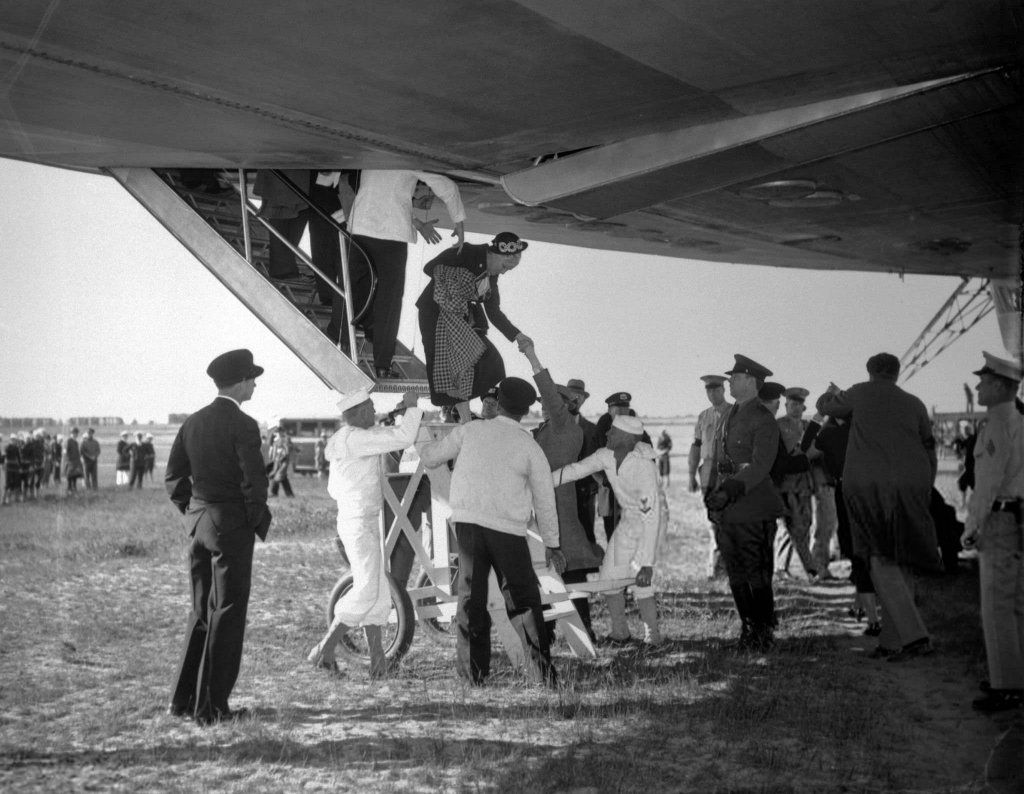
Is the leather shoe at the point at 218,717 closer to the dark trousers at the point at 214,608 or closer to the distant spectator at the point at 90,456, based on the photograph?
the dark trousers at the point at 214,608

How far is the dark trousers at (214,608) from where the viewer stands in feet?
16.5

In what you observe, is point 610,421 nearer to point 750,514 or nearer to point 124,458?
point 750,514

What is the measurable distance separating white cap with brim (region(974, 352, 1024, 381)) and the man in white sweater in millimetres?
2440

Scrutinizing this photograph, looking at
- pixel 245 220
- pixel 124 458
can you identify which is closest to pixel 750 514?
pixel 245 220

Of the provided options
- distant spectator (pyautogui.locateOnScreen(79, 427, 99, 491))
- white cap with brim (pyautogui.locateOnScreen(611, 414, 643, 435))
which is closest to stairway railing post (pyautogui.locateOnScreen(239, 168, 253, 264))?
white cap with brim (pyautogui.locateOnScreen(611, 414, 643, 435))

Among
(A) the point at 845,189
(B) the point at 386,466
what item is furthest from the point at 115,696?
(A) the point at 845,189

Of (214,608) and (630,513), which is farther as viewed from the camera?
(630,513)

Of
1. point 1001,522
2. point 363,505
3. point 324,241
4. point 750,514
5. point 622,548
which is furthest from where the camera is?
point 622,548

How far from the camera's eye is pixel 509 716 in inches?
205

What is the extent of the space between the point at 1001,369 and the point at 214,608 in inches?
162

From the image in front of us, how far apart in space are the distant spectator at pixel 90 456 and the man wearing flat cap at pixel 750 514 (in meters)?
21.7

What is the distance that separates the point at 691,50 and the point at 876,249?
259 inches

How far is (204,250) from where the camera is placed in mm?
6121

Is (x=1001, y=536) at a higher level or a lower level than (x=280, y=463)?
lower
